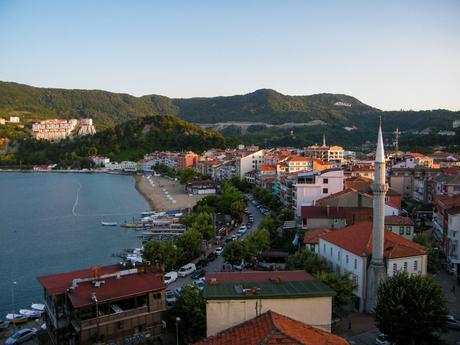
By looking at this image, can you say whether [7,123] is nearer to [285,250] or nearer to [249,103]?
[249,103]

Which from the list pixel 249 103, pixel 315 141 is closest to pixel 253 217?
pixel 315 141

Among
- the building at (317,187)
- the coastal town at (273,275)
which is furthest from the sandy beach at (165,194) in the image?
the building at (317,187)

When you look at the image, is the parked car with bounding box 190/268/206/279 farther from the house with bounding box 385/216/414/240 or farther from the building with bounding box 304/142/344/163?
the building with bounding box 304/142/344/163

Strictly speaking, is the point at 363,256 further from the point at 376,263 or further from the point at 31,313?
the point at 31,313

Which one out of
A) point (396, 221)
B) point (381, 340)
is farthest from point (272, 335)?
point (396, 221)

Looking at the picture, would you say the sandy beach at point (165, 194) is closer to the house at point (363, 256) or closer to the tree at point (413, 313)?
the house at point (363, 256)

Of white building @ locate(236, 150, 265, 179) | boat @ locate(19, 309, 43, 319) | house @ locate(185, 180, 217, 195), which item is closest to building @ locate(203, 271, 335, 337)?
boat @ locate(19, 309, 43, 319)
